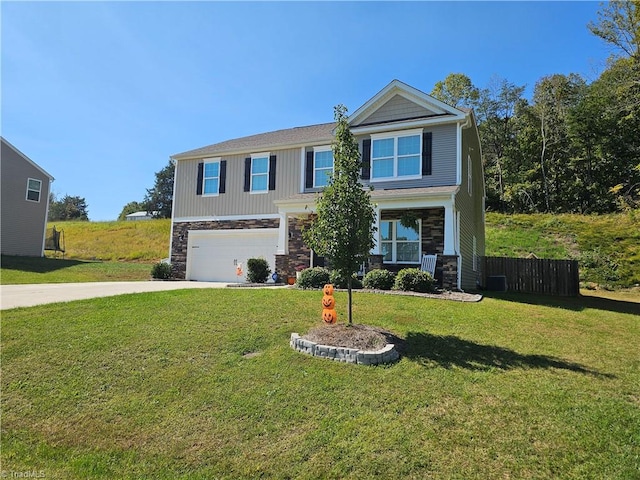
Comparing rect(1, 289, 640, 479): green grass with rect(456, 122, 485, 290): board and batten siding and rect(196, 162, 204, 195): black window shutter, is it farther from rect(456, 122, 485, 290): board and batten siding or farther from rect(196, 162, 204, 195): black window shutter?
rect(196, 162, 204, 195): black window shutter

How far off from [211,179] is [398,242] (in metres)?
9.48

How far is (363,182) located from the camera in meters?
15.1

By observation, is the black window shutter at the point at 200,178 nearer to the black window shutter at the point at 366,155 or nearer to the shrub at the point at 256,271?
the shrub at the point at 256,271

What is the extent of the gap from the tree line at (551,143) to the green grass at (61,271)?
1220 inches

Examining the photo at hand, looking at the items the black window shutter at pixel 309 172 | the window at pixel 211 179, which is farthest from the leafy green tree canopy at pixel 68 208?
the black window shutter at pixel 309 172

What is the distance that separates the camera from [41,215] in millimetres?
23969

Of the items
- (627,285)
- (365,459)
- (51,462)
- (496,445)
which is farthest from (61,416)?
(627,285)

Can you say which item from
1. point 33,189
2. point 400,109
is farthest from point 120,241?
point 400,109

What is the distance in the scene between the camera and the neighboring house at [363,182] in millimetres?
13945

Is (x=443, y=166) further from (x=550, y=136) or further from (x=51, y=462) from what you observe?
(x=550, y=136)

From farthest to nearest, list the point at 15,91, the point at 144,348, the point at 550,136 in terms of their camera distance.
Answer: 1. the point at 550,136
2. the point at 15,91
3. the point at 144,348

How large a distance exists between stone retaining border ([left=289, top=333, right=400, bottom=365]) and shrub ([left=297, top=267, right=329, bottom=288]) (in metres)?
5.75

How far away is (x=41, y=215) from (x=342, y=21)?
73.3 feet

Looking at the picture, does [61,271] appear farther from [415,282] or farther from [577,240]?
[577,240]
